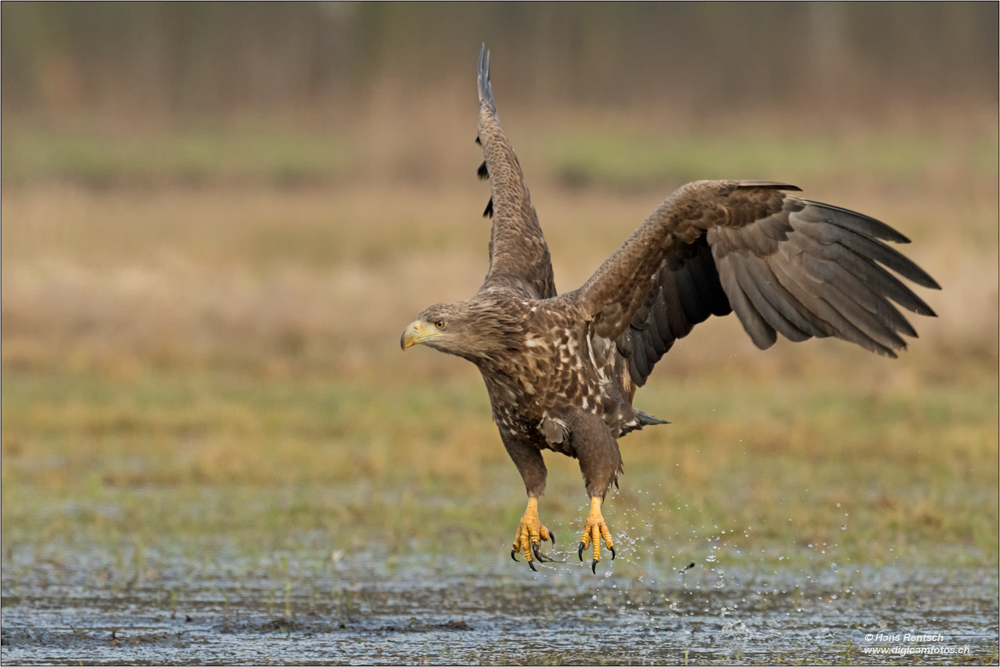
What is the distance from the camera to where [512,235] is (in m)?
7.26

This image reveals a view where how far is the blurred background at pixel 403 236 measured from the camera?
10.8 metres

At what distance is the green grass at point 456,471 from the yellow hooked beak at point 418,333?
121 inches

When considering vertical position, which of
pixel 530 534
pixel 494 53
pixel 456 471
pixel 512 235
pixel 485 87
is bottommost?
pixel 530 534

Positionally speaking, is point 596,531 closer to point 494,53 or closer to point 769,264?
point 769,264

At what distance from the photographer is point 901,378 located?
1427cm

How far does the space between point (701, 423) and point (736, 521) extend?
3.09 m

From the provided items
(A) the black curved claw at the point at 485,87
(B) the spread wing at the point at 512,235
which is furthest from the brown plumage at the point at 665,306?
(A) the black curved claw at the point at 485,87

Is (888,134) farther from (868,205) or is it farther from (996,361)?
(996,361)

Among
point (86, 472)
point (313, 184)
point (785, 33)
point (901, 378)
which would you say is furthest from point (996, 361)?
point (785, 33)

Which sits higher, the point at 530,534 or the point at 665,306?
the point at 665,306

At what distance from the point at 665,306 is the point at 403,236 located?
12777mm

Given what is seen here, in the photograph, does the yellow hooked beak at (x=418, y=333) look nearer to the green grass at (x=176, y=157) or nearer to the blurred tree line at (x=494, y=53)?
the green grass at (x=176, y=157)

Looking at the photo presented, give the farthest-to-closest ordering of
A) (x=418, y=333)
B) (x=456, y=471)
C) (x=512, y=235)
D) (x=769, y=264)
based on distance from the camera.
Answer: (x=456, y=471)
(x=512, y=235)
(x=769, y=264)
(x=418, y=333)

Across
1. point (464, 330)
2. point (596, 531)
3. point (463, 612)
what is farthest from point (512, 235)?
point (463, 612)
